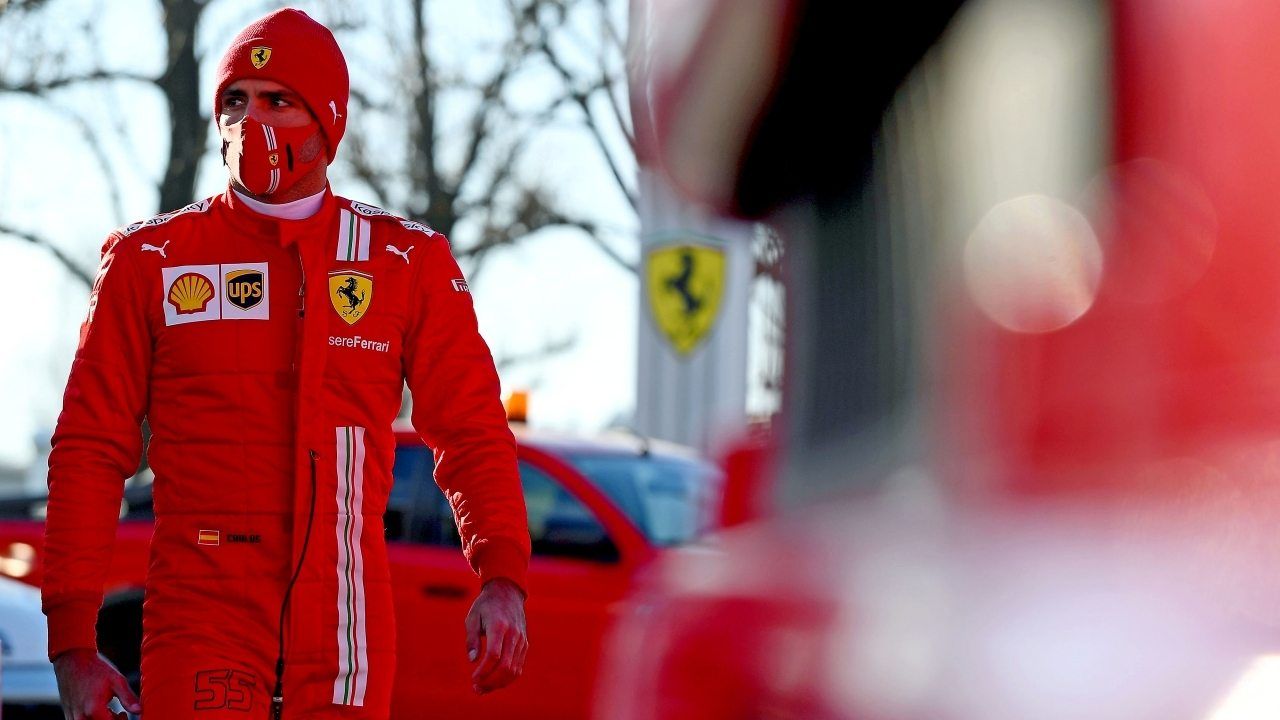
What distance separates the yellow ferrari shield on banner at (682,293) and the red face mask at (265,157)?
10.2m

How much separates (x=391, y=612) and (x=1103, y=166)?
1387mm

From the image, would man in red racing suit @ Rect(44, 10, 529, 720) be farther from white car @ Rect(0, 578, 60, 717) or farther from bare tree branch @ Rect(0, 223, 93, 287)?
bare tree branch @ Rect(0, 223, 93, 287)

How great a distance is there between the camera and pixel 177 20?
20.8m

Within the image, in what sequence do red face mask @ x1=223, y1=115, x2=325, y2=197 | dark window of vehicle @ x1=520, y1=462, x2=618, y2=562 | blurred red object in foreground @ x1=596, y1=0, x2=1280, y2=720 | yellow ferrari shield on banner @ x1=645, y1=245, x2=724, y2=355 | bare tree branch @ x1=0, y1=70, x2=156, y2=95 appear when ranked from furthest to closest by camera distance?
bare tree branch @ x1=0, y1=70, x2=156, y2=95 < yellow ferrari shield on banner @ x1=645, y1=245, x2=724, y2=355 < dark window of vehicle @ x1=520, y1=462, x2=618, y2=562 < red face mask @ x1=223, y1=115, x2=325, y2=197 < blurred red object in foreground @ x1=596, y1=0, x2=1280, y2=720

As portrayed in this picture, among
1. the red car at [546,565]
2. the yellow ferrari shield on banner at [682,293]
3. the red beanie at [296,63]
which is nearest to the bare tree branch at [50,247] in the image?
the yellow ferrari shield on banner at [682,293]

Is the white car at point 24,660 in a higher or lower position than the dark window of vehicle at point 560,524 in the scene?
lower

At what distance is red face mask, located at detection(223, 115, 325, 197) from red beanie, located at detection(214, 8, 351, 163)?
6 cm

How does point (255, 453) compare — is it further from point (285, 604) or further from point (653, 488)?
point (653, 488)

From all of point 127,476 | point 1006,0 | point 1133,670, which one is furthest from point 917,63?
point 127,476

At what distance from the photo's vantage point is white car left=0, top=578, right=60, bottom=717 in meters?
7.25

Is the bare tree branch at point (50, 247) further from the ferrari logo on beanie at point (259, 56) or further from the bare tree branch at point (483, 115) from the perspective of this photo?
the ferrari logo on beanie at point (259, 56)

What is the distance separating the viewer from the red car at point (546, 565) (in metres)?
8.03

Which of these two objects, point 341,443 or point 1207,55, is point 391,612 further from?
point 1207,55

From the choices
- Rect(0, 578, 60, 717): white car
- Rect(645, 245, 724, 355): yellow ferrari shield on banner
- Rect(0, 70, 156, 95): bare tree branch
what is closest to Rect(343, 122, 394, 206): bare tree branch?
Rect(0, 70, 156, 95): bare tree branch
